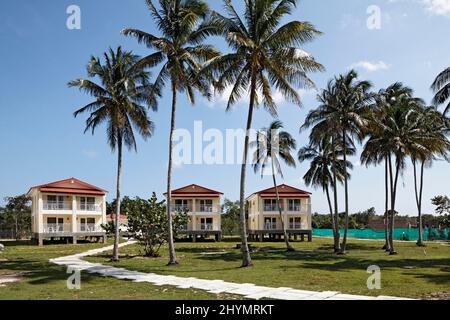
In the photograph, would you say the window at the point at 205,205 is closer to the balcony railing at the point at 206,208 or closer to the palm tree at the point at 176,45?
the balcony railing at the point at 206,208

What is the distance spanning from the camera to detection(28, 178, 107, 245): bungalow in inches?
1564

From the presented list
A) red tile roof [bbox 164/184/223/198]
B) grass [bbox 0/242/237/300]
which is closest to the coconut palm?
red tile roof [bbox 164/184/223/198]

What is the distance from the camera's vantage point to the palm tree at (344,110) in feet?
92.3

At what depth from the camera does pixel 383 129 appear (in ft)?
98.3

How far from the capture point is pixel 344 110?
28406mm

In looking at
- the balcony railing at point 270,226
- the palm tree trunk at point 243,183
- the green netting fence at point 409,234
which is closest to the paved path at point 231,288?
the palm tree trunk at point 243,183

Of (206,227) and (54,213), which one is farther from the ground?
(54,213)

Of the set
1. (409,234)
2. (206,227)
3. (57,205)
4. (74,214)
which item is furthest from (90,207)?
(409,234)

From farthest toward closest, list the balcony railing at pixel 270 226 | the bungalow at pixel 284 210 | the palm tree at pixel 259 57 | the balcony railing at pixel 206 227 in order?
1. the bungalow at pixel 284 210
2. the balcony railing at pixel 270 226
3. the balcony railing at pixel 206 227
4. the palm tree at pixel 259 57

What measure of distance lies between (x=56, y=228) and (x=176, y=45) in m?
27.3

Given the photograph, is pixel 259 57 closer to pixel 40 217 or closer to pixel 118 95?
pixel 118 95

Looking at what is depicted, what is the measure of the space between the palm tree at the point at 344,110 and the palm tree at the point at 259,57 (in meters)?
9.79

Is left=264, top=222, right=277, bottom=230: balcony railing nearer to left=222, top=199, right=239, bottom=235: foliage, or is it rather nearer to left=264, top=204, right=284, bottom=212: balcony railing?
left=264, top=204, right=284, bottom=212: balcony railing
